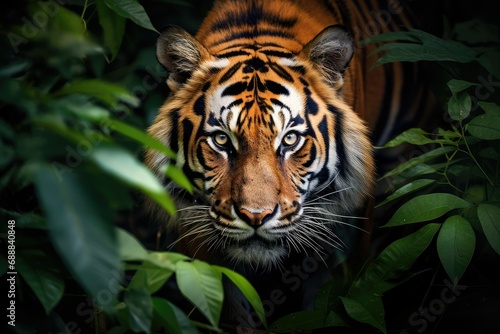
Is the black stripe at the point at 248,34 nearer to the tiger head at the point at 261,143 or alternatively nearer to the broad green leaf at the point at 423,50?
the tiger head at the point at 261,143

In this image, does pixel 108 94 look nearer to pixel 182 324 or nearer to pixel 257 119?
pixel 182 324

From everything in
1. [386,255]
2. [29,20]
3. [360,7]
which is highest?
[360,7]

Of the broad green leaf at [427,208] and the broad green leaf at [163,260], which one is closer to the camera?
the broad green leaf at [163,260]

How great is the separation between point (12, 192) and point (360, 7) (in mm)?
1617

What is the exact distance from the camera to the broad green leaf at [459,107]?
2213mm

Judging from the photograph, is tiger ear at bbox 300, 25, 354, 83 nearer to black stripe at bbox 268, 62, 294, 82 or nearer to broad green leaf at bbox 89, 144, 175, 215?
black stripe at bbox 268, 62, 294, 82

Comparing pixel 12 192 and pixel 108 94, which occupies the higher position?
pixel 108 94

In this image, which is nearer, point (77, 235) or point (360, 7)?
point (77, 235)

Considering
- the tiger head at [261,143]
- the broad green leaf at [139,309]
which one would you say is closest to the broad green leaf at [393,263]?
the tiger head at [261,143]

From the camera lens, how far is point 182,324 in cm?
158

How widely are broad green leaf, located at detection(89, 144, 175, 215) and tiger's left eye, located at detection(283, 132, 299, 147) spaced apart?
1100mm

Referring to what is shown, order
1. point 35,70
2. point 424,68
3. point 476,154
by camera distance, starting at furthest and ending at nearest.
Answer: point 424,68 < point 476,154 < point 35,70

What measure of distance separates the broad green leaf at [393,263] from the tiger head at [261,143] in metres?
0.24

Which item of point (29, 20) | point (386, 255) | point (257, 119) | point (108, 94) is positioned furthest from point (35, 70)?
point (386, 255)
